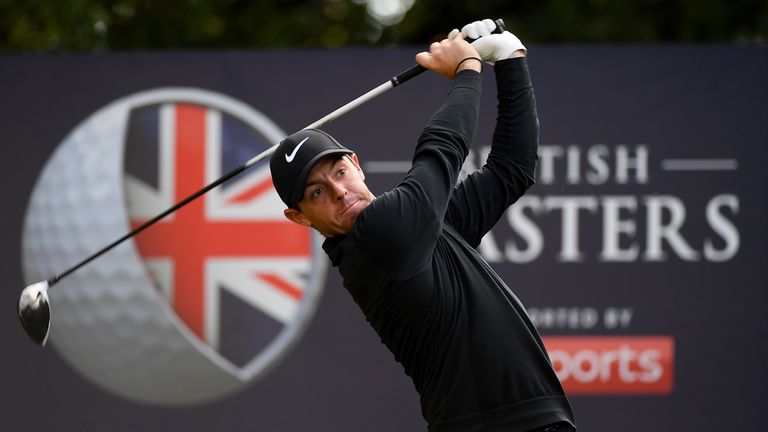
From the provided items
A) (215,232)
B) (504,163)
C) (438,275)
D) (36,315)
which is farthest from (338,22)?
(438,275)

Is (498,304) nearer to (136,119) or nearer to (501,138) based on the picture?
(501,138)

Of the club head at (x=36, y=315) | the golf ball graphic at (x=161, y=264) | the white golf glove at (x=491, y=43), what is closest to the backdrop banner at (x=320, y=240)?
the golf ball graphic at (x=161, y=264)

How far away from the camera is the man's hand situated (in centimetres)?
297

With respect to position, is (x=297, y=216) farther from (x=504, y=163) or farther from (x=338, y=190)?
(x=504, y=163)

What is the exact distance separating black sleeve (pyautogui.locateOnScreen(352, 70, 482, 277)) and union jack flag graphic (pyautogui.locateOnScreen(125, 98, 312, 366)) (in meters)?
2.72

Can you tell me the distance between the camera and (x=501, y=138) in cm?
312

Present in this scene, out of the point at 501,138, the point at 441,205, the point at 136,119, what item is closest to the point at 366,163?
the point at 136,119

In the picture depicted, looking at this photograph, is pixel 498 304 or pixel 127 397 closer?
pixel 498 304

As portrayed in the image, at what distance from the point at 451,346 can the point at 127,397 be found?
3115mm

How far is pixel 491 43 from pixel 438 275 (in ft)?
2.08

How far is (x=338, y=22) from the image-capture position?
907 cm

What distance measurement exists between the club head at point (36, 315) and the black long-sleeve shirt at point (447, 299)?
4.71 feet

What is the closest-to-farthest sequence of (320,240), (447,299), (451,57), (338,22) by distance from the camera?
1. (447,299)
2. (451,57)
3. (320,240)
4. (338,22)

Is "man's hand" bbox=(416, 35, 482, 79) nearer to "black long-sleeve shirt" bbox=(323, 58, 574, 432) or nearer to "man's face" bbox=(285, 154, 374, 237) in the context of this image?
"black long-sleeve shirt" bbox=(323, 58, 574, 432)
